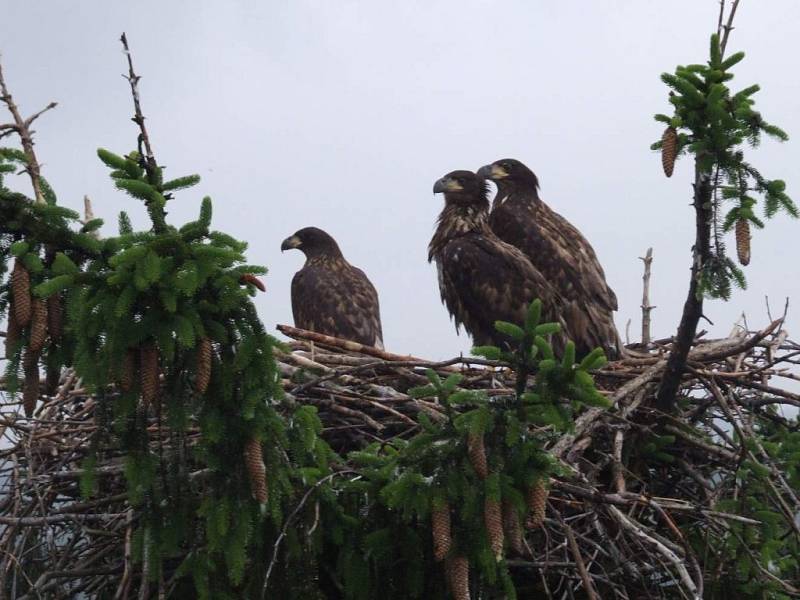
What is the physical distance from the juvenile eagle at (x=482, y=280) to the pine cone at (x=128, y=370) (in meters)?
4.33

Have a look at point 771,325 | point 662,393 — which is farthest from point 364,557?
point 771,325

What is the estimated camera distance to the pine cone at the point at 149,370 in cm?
357

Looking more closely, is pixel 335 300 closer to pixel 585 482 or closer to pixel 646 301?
pixel 646 301

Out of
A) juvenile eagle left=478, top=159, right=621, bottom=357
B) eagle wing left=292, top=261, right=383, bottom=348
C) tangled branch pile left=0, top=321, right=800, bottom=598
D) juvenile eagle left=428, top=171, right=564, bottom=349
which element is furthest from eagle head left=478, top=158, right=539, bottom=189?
tangled branch pile left=0, top=321, right=800, bottom=598

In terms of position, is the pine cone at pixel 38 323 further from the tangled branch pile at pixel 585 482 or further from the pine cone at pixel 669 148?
the pine cone at pixel 669 148

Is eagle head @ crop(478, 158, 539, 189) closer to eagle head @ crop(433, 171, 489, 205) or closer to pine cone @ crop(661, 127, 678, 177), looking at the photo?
eagle head @ crop(433, 171, 489, 205)

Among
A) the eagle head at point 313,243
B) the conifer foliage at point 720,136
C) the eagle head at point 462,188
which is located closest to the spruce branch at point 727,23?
the conifer foliage at point 720,136

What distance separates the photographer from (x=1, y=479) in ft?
18.7

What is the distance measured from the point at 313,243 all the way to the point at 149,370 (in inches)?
277

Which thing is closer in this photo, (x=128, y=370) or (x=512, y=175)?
(x=128, y=370)

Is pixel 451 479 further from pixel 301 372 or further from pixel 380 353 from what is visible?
pixel 380 353

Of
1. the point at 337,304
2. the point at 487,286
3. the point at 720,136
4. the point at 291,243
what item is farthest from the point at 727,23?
the point at 291,243

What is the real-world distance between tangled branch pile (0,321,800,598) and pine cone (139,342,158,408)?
0.68m

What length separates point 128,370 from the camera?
11.8 ft
